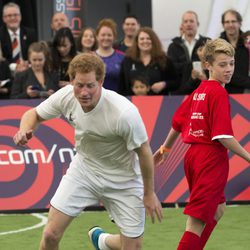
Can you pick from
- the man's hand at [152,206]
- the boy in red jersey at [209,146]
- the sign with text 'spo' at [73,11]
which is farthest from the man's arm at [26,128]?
the sign with text 'spo' at [73,11]

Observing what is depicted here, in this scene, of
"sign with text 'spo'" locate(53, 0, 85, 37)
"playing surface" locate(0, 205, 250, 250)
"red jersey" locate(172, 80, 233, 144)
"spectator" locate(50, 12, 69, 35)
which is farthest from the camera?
"sign with text 'spo'" locate(53, 0, 85, 37)

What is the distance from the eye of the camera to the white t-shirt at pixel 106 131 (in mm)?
6984

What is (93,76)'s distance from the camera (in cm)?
689

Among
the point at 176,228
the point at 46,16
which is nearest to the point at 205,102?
the point at 176,228

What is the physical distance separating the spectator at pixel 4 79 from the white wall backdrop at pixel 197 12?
2.82 meters

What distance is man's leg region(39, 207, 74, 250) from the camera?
7160mm

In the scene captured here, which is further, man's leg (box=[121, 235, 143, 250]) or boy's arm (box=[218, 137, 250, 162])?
man's leg (box=[121, 235, 143, 250])

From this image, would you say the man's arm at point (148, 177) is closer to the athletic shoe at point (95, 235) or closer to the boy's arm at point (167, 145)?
the boy's arm at point (167, 145)

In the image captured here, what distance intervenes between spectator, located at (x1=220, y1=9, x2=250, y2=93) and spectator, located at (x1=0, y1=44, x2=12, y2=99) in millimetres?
2966

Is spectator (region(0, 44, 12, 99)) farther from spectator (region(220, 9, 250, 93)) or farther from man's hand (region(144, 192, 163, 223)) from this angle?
man's hand (region(144, 192, 163, 223))

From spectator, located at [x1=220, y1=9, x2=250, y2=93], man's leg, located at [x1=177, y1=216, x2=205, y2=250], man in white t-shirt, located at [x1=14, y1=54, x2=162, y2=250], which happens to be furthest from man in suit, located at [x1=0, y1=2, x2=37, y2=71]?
man's leg, located at [x1=177, y1=216, x2=205, y2=250]

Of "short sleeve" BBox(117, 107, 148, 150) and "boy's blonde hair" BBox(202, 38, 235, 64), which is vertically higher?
"boy's blonde hair" BBox(202, 38, 235, 64)

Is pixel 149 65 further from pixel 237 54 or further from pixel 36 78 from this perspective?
pixel 36 78

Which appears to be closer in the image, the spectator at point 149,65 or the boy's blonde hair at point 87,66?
the boy's blonde hair at point 87,66
